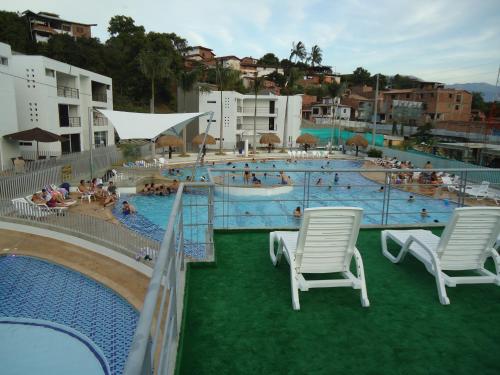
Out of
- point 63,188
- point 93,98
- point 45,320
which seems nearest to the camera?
point 45,320

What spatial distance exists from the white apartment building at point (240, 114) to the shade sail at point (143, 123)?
22.9 metres

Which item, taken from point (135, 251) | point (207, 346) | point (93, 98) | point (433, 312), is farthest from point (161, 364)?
point (93, 98)

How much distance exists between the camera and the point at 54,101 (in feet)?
76.8

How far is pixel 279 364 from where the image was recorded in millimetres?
2648

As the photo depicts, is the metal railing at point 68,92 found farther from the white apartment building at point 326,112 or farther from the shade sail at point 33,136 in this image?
the white apartment building at point 326,112

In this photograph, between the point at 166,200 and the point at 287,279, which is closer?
the point at 287,279

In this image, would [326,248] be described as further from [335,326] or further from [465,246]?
[465,246]

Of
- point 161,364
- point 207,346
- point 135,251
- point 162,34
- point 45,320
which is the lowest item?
point 45,320

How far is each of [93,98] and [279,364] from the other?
1362 inches

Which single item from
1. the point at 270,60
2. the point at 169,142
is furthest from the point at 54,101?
the point at 270,60

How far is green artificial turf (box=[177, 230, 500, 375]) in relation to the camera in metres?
2.67

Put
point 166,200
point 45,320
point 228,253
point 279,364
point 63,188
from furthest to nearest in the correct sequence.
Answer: point 166,200 → point 63,188 → point 45,320 → point 228,253 → point 279,364

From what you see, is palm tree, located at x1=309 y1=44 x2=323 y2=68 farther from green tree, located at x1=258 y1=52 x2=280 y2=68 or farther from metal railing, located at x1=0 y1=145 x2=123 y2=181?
metal railing, located at x1=0 y1=145 x2=123 y2=181

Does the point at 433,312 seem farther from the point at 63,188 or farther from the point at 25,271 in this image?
the point at 63,188
